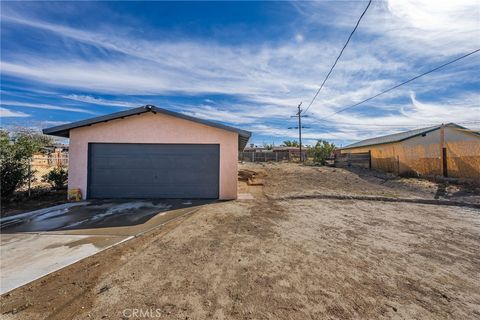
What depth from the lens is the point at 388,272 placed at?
2.83 meters

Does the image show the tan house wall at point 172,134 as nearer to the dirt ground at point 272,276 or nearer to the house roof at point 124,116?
the house roof at point 124,116

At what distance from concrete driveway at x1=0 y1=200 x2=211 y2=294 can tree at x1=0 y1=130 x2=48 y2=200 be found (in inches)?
90.2

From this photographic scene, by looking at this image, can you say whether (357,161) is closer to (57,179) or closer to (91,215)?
(91,215)

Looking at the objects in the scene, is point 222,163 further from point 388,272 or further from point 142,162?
point 388,272

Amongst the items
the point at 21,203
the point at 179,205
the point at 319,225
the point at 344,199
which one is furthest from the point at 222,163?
the point at 21,203

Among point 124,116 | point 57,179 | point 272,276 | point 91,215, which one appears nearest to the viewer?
point 272,276

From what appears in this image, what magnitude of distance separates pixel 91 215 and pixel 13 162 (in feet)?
14.2

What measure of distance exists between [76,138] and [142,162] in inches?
102

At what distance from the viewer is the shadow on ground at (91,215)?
474 cm

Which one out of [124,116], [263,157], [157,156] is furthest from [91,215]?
[263,157]

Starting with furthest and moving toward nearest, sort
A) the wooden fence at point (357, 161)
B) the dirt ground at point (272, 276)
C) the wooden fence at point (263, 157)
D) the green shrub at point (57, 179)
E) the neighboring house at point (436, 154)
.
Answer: the wooden fence at point (263, 157), the wooden fence at point (357, 161), the neighboring house at point (436, 154), the green shrub at point (57, 179), the dirt ground at point (272, 276)

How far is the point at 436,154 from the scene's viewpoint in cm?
1222
